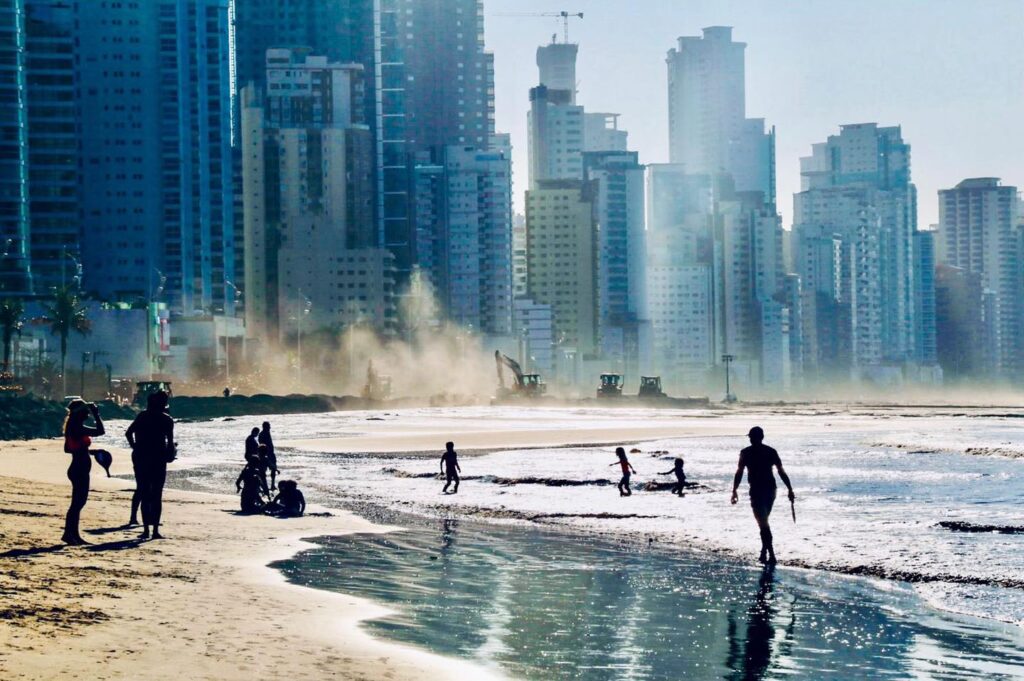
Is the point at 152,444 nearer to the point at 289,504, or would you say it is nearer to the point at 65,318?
the point at 289,504

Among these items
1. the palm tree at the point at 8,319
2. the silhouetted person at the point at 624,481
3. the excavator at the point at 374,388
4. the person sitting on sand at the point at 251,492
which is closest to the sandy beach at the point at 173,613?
the person sitting on sand at the point at 251,492

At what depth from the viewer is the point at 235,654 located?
15055mm

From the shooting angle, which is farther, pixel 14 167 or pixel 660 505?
pixel 14 167

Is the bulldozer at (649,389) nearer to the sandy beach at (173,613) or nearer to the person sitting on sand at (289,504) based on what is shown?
the person sitting on sand at (289,504)

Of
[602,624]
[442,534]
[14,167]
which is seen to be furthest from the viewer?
[14,167]

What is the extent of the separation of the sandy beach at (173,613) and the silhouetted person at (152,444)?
0.97m

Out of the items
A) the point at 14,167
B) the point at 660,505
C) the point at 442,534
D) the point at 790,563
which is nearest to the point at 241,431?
the point at 660,505

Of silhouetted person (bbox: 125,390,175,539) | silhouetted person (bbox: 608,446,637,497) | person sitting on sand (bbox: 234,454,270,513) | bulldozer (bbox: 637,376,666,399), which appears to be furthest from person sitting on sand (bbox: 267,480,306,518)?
bulldozer (bbox: 637,376,666,399)

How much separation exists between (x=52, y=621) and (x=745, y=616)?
8442 mm

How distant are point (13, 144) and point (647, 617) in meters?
181

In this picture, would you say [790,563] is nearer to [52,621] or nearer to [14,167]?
[52,621]

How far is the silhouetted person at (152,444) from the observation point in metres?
22.6

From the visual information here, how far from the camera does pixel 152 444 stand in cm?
2277

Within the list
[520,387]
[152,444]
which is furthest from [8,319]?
[152,444]
